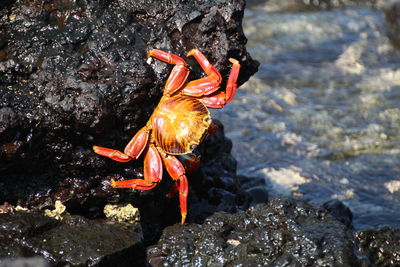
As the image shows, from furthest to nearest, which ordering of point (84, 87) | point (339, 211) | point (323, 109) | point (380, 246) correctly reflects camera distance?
point (323, 109) → point (339, 211) → point (380, 246) → point (84, 87)

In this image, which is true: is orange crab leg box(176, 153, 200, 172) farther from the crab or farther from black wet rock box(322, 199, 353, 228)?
black wet rock box(322, 199, 353, 228)

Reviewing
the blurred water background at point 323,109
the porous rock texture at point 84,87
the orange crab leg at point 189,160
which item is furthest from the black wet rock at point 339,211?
the porous rock texture at point 84,87

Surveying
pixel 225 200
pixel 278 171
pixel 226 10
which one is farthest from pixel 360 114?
pixel 226 10

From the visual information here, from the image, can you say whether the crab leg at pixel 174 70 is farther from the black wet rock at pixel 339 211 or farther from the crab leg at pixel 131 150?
the black wet rock at pixel 339 211

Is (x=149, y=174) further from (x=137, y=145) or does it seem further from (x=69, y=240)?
(x=69, y=240)

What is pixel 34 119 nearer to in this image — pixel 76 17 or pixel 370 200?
pixel 76 17

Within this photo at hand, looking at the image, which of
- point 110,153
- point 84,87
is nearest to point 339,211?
point 110,153
